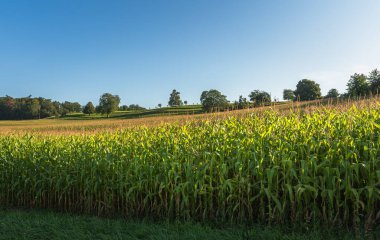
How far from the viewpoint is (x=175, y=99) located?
122125 mm

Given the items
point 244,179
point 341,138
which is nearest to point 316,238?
point 244,179

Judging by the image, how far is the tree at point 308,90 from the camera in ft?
227

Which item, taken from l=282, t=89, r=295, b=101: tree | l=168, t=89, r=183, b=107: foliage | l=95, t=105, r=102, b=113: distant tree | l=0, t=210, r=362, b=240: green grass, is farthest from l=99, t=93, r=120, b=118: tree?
l=0, t=210, r=362, b=240: green grass

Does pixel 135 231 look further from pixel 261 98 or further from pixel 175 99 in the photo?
pixel 175 99

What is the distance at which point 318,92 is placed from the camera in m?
71.5

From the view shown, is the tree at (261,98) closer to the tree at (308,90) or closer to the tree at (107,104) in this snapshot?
the tree at (308,90)

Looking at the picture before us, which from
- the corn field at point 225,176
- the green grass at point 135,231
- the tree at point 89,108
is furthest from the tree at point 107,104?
the green grass at point 135,231

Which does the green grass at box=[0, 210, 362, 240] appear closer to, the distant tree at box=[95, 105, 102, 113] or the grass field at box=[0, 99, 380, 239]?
the grass field at box=[0, 99, 380, 239]

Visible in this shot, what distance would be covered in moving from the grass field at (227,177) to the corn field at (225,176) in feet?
0.07

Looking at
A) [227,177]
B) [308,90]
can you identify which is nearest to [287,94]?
[308,90]

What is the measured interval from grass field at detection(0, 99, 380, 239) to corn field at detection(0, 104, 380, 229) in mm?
22

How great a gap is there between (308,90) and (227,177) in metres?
70.7

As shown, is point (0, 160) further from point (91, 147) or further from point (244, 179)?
point (244, 179)

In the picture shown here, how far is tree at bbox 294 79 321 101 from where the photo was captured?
69175 millimetres
